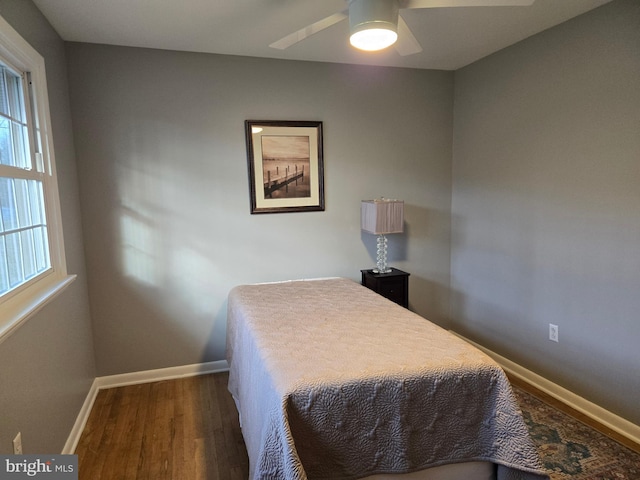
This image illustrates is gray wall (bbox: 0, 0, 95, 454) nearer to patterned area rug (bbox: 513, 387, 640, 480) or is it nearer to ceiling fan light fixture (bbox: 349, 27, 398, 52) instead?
ceiling fan light fixture (bbox: 349, 27, 398, 52)

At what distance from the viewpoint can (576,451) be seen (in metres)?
2.13

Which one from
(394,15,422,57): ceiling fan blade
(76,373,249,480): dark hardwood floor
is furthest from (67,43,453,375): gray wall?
(394,15,422,57): ceiling fan blade

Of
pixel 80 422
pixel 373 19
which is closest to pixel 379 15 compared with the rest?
pixel 373 19

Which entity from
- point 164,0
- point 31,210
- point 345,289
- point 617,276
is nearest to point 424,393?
point 345,289

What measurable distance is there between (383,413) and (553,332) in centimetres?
181

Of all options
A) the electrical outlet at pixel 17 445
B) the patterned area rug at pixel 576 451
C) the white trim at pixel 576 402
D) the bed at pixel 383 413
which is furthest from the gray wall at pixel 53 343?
the white trim at pixel 576 402

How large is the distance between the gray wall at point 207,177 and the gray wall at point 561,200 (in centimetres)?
51

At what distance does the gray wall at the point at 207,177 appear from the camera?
282cm

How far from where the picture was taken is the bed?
1.45 metres

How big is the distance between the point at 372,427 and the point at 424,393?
0.24 m

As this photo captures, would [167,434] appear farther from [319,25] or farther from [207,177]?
[319,25]

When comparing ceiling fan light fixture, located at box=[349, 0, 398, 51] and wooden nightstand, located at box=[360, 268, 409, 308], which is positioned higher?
ceiling fan light fixture, located at box=[349, 0, 398, 51]

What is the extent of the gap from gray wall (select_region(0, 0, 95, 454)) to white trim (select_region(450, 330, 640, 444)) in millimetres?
2969

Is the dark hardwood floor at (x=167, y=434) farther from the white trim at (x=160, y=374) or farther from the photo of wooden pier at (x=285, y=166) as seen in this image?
the photo of wooden pier at (x=285, y=166)
